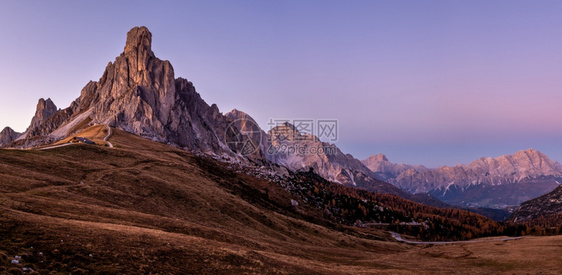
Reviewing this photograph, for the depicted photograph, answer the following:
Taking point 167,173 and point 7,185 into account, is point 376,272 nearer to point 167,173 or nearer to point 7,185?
point 7,185

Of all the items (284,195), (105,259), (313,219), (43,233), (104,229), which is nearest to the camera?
(105,259)

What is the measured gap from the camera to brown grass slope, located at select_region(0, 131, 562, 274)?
76.4 feet

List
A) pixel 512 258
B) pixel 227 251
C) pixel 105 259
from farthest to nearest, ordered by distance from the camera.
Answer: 1. pixel 512 258
2. pixel 227 251
3. pixel 105 259

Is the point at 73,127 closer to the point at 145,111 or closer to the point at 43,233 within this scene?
the point at 145,111

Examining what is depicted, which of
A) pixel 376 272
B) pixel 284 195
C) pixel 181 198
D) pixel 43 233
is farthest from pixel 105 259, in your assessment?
pixel 284 195

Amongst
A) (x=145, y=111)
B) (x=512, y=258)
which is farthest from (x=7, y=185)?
(x=145, y=111)

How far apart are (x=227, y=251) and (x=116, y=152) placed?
75.2 meters

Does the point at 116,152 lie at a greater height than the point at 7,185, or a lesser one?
greater

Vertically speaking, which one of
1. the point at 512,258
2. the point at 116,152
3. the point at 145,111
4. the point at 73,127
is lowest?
the point at 512,258

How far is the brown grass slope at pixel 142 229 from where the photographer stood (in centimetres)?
2328

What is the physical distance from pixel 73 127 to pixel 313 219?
171300 millimetres

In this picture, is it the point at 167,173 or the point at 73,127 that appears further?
the point at 73,127

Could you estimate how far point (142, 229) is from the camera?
3469 centimetres

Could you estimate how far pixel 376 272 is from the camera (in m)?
43.7
